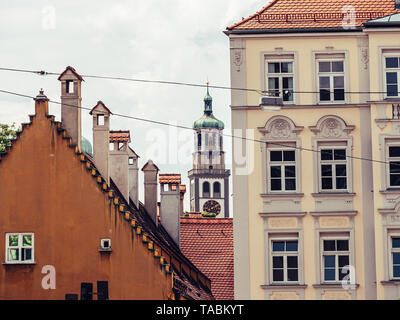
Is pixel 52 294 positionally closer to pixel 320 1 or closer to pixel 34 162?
pixel 34 162

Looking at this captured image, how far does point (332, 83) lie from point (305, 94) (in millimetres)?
1167

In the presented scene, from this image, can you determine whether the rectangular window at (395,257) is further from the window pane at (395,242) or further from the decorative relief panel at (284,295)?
the decorative relief panel at (284,295)

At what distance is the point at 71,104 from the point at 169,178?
12.4 m

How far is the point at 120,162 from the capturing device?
53375 mm

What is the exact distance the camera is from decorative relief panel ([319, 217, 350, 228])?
44.5 meters

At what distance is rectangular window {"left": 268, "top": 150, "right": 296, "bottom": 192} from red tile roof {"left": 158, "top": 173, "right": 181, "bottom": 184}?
15158 millimetres

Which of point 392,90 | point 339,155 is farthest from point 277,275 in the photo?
point 392,90

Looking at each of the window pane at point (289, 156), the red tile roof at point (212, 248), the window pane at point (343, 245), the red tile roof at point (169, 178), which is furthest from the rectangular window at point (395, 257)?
the red tile roof at point (169, 178)

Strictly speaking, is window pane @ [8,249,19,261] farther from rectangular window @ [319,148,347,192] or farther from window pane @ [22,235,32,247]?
rectangular window @ [319,148,347,192]

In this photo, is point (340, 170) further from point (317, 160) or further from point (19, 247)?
point (19, 247)

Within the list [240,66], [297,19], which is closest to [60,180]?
[240,66]

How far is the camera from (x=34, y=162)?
46.3 meters

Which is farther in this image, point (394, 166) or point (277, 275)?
point (394, 166)

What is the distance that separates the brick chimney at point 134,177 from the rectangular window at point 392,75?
15.7 meters
